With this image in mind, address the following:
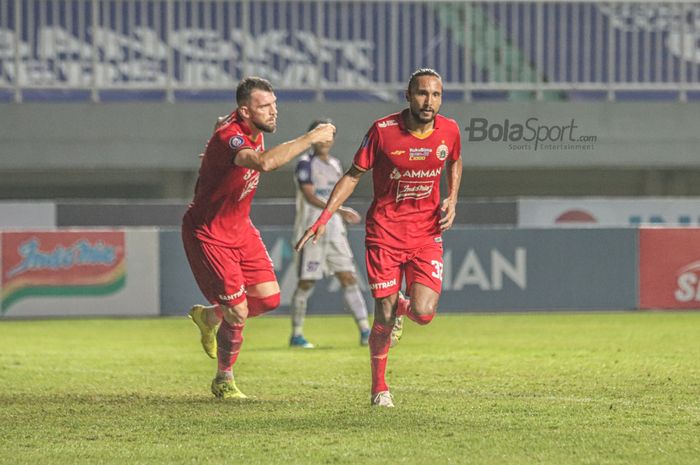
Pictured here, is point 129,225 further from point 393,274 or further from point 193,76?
point 393,274

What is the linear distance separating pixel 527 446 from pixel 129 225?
12.4m

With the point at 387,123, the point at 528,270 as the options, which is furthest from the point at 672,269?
the point at 387,123

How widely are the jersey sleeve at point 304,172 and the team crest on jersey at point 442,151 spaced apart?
457 centimetres

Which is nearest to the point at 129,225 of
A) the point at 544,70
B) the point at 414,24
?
the point at 414,24

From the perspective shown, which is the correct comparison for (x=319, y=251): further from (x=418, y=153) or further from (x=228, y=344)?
(x=418, y=153)

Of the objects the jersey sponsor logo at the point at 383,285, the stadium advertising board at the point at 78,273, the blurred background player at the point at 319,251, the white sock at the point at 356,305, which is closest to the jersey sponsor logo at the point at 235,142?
the jersey sponsor logo at the point at 383,285

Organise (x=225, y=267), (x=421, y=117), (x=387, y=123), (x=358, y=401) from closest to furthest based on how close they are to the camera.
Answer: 1. (x=421, y=117)
2. (x=387, y=123)
3. (x=358, y=401)
4. (x=225, y=267)

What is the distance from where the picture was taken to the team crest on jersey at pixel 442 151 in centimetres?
798

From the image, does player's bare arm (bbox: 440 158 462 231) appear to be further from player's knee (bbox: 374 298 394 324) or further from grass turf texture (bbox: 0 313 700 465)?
grass turf texture (bbox: 0 313 700 465)

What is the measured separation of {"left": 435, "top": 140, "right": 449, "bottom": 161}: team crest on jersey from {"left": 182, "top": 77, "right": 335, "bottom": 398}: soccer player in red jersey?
99cm

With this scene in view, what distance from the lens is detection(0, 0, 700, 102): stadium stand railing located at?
2012cm

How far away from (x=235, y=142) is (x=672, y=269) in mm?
10191

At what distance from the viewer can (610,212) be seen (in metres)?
18.1

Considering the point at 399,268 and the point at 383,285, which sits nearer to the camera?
the point at 383,285
